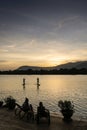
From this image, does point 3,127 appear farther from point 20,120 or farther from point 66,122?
point 66,122

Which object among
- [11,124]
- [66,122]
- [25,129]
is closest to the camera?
[25,129]

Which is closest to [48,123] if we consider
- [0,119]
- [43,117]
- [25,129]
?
[43,117]

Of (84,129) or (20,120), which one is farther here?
(20,120)

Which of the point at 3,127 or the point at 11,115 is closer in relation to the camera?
the point at 3,127

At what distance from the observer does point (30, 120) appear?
19391 mm

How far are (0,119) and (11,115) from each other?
7.21ft

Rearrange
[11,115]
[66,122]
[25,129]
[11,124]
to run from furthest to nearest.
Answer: [11,115]
[66,122]
[11,124]
[25,129]

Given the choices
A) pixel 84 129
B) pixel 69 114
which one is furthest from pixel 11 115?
pixel 84 129

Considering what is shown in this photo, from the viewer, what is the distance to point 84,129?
1656cm

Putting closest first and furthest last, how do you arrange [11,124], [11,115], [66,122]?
[11,124] < [66,122] < [11,115]

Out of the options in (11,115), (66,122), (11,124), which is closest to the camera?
(11,124)

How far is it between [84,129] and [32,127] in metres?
3.68

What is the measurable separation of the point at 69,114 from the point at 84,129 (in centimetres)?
377

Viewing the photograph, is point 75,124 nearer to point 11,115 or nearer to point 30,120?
point 30,120
